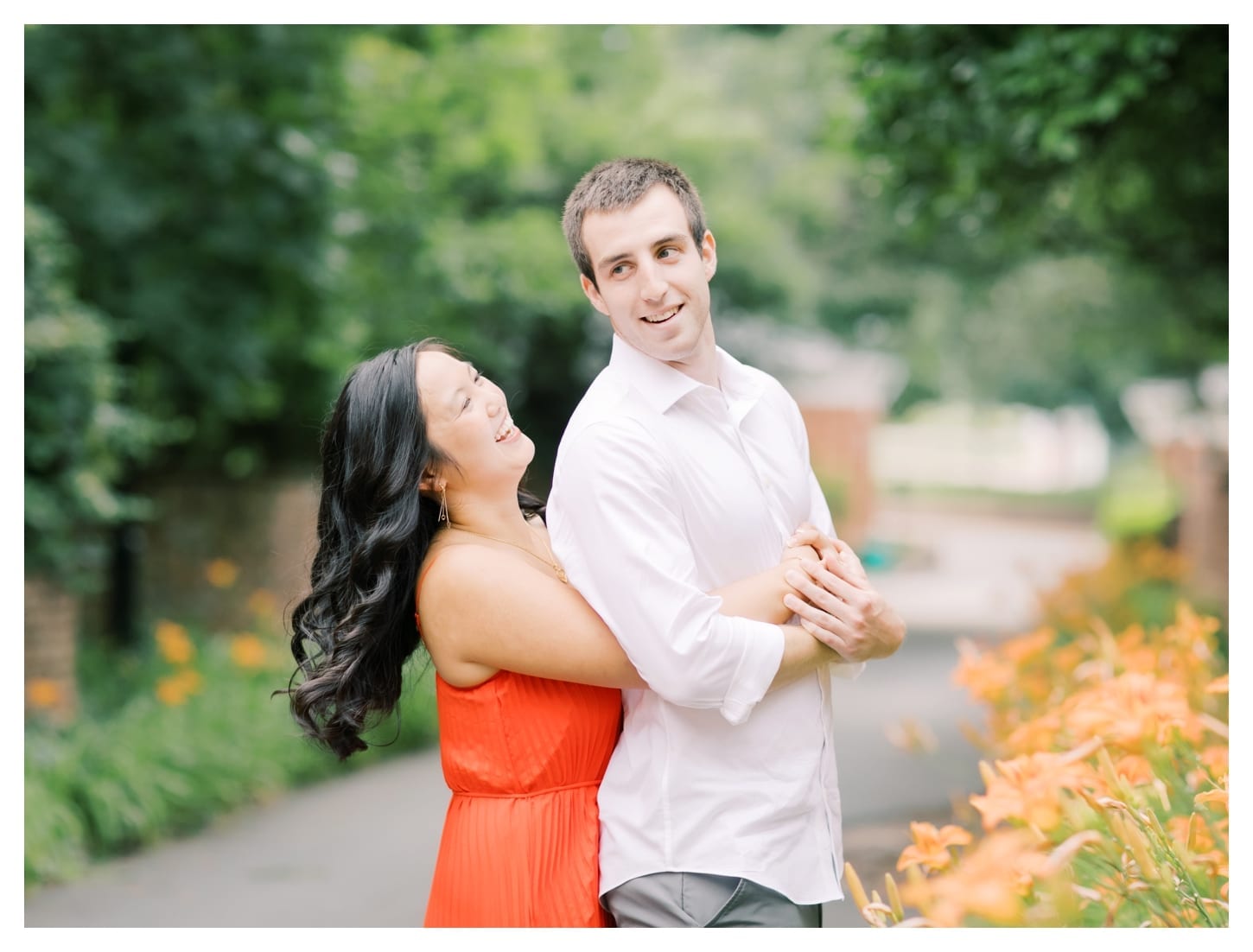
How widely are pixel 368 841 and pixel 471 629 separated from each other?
4543 mm

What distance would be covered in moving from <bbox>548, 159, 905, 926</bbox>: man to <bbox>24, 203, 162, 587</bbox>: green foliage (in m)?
4.73

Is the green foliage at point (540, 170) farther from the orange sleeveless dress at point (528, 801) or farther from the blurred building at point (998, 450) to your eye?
the blurred building at point (998, 450)

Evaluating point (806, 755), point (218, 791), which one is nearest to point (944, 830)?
point (806, 755)

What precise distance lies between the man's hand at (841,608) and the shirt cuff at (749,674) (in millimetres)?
119

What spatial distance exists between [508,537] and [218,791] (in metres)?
4.89

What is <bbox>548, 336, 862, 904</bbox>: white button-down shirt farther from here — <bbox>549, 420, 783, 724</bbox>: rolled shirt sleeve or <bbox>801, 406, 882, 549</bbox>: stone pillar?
<bbox>801, 406, 882, 549</bbox>: stone pillar

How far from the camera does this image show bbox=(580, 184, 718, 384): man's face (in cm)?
230

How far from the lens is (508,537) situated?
2.53 m

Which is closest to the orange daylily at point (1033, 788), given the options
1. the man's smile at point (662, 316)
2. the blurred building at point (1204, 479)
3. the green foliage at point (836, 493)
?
the man's smile at point (662, 316)

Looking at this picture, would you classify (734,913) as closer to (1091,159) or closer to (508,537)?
(508,537)

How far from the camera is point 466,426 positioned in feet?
8.02

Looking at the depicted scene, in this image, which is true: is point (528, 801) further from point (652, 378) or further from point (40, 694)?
point (40, 694)

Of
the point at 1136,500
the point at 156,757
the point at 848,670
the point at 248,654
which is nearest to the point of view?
the point at 848,670

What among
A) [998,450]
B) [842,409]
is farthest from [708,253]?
[998,450]
